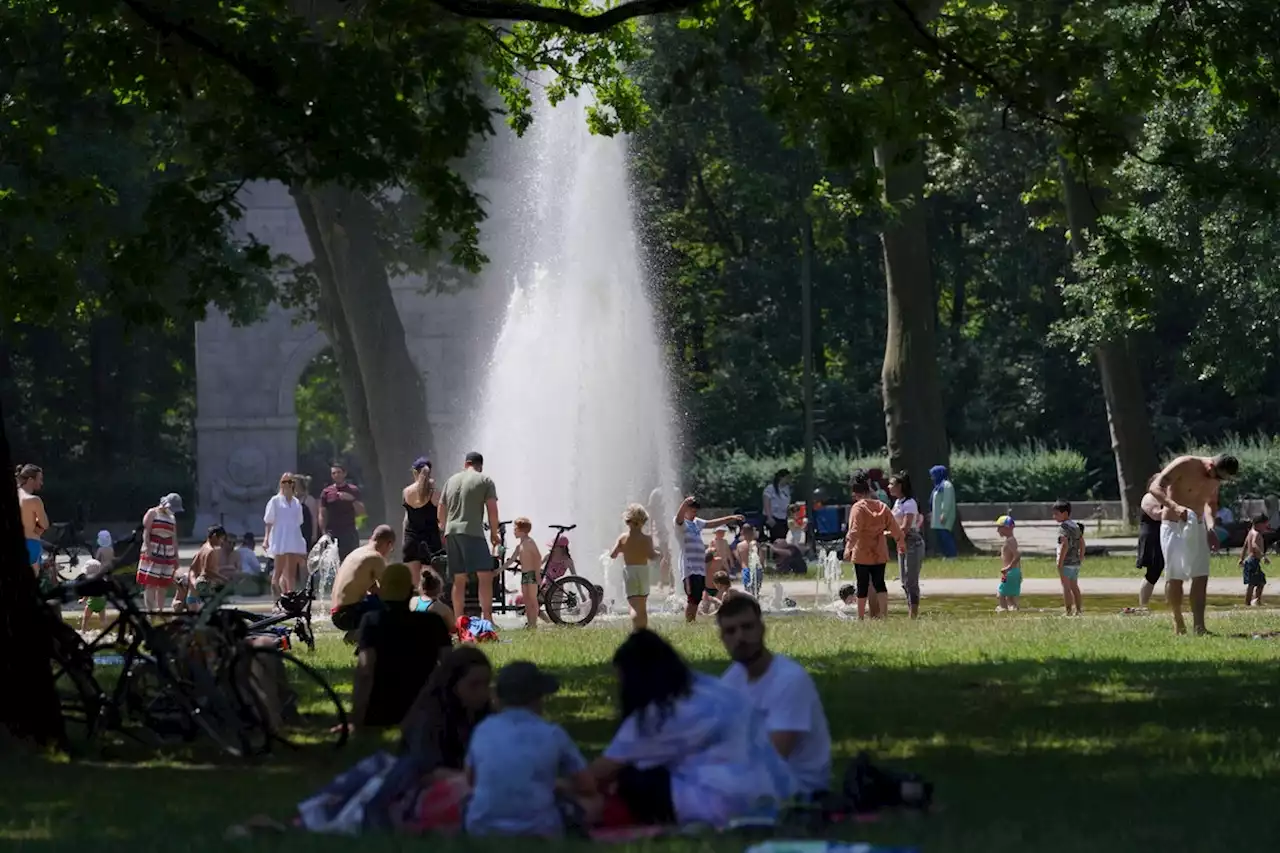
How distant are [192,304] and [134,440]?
5125 cm

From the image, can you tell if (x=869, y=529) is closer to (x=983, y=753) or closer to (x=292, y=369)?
(x=983, y=753)

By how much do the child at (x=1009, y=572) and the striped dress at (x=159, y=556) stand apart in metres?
8.75

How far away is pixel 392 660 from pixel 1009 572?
43.0 feet

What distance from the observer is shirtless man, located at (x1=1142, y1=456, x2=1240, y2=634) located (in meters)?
18.8

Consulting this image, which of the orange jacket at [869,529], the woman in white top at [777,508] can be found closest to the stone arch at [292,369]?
the woman in white top at [777,508]

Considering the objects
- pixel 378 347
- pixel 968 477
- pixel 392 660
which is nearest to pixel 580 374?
pixel 378 347

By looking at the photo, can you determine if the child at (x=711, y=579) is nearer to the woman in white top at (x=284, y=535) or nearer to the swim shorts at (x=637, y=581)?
the swim shorts at (x=637, y=581)

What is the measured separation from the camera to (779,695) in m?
9.59

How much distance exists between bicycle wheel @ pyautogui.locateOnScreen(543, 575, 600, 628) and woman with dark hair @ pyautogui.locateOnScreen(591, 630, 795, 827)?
47.5ft

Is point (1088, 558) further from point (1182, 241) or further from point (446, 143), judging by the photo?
point (446, 143)

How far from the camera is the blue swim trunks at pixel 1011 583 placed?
2492 centimetres

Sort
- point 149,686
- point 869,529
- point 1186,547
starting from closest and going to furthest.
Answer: point 149,686 < point 1186,547 < point 869,529

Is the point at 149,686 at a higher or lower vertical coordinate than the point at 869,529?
lower

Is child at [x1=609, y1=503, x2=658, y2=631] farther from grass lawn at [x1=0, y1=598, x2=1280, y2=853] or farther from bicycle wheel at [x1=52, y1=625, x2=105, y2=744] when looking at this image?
bicycle wheel at [x1=52, y1=625, x2=105, y2=744]
